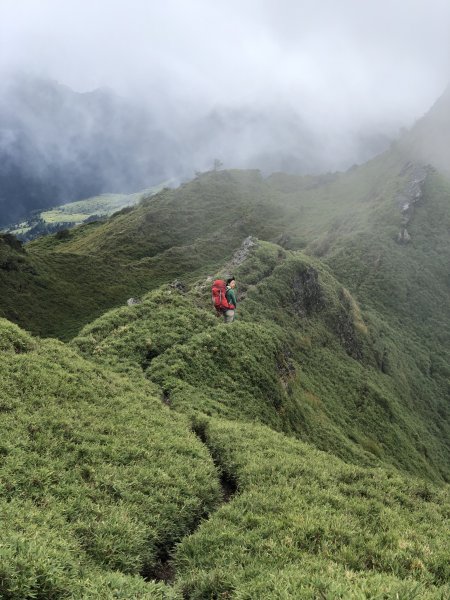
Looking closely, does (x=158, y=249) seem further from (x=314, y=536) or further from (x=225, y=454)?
(x=314, y=536)

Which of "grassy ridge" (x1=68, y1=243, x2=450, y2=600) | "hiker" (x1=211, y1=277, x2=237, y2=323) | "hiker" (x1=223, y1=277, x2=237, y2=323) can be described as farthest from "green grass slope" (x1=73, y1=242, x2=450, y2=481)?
"hiker" (x1=211, y1=277, x2=237, y2=323)

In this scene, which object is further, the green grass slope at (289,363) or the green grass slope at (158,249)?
the green grass slope at (158,249)

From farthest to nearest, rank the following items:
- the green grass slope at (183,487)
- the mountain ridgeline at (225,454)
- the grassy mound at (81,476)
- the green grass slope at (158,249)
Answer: the green grass slope at (158,249) < the mountain ridgeline at (225,454) < the green grass slope at (183,487) < the grassy mound at (81,476)

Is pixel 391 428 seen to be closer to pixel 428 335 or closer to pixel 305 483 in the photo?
pixel 305 483

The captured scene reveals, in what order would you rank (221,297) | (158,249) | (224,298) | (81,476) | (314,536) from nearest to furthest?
(314,536) < (81,476) < (221,297) < (224,298) < (158,249)

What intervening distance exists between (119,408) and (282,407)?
18.1m

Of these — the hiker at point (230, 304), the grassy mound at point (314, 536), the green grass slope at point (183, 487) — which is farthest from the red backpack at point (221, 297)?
the grassy mound at point (314, 536)

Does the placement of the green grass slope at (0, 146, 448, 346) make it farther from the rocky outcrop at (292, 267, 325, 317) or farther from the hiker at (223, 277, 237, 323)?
the hiker at (223, 277, 237, 323)

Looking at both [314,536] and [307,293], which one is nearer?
[314,536]

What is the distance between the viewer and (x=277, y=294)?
57.1 meters

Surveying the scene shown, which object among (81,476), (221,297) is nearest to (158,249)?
(221,297)

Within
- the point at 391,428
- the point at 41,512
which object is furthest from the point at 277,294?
the point at 41,512

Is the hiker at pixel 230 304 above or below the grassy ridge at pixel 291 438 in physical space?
above

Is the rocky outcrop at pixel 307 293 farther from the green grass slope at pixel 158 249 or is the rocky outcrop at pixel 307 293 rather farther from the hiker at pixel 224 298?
the green grass slope at pixel 158 249
